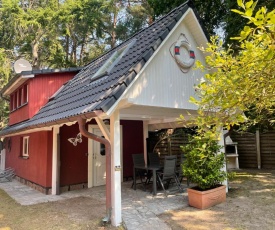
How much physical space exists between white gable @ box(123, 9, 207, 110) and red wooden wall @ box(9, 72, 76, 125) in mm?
6071

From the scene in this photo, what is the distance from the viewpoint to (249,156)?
13.8 metres

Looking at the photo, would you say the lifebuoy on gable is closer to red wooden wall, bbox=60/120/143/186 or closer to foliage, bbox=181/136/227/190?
foliage, bbox=181/136/227/190

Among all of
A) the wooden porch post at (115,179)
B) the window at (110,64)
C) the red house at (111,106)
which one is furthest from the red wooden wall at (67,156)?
the wooden porch post at (115,179)

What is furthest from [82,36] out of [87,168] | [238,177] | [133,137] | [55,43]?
[238,177]

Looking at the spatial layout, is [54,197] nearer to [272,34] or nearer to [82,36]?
[272,34]

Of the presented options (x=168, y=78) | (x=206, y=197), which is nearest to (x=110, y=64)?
(x=168, y=78)

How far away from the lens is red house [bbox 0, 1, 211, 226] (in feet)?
18.4

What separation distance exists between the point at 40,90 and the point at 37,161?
3.01 metres

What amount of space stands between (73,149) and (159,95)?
4578 mm

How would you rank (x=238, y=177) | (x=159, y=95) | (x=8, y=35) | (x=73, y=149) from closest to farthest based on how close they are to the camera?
(x=159, y=95)
(x=73, y=149)
(x=238, y=177)
(x=8, y=35)

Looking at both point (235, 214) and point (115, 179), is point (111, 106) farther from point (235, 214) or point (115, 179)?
point (235, 214)

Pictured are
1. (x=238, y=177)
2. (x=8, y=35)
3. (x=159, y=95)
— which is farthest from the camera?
(x=8, y=35)

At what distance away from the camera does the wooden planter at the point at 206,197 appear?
6465mm

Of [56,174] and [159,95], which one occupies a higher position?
[159,95]
